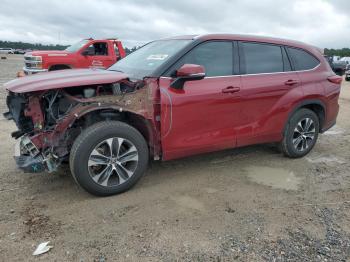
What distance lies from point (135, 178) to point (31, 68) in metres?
10.3

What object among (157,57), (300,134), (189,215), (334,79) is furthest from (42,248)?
(334,79)

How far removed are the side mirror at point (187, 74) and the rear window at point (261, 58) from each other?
0.96 m

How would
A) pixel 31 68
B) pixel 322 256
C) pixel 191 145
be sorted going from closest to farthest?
pixel 322 256 < pixel 191 145 < pixel 31 68

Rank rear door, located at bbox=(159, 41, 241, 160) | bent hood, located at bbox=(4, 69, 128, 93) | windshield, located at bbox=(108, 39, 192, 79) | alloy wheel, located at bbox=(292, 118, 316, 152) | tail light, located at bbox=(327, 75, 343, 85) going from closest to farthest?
bent hood, located at bbox=(4, 69, 128, 93)
rear door, located at bbox=(159, 41, 241, 160)
windshield, located at bbox=(108, 39, 192, 79)
alloy wheel, located at bbox=(292, 118, 316, 152)
tail light, located at bbox=(327, 75, 343, 85)

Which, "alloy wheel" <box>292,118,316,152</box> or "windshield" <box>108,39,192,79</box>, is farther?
"alloy wheel" <box>292,118,316,152</box>

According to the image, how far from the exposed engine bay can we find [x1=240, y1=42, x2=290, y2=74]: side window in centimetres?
157

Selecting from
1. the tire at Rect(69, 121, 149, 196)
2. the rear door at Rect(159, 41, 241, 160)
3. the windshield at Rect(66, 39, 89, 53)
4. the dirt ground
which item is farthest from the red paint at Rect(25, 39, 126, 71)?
the tire at Rect(69, 121, 149, 196)

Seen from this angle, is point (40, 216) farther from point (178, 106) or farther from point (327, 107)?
point (327, 107)

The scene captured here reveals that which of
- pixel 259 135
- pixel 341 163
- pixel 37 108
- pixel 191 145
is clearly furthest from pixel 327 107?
pixel 37 108

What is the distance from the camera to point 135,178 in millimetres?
3865

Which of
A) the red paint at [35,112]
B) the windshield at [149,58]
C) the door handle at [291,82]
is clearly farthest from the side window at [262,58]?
the red paint at [35,112]

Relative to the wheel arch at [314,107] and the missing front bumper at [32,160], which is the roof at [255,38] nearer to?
the wheel arch at [314,107]

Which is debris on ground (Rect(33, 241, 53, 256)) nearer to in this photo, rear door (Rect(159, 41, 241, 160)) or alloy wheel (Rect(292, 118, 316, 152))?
rear door (Rect(159, 41, 241, 160))

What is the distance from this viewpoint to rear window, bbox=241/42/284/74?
454cm
